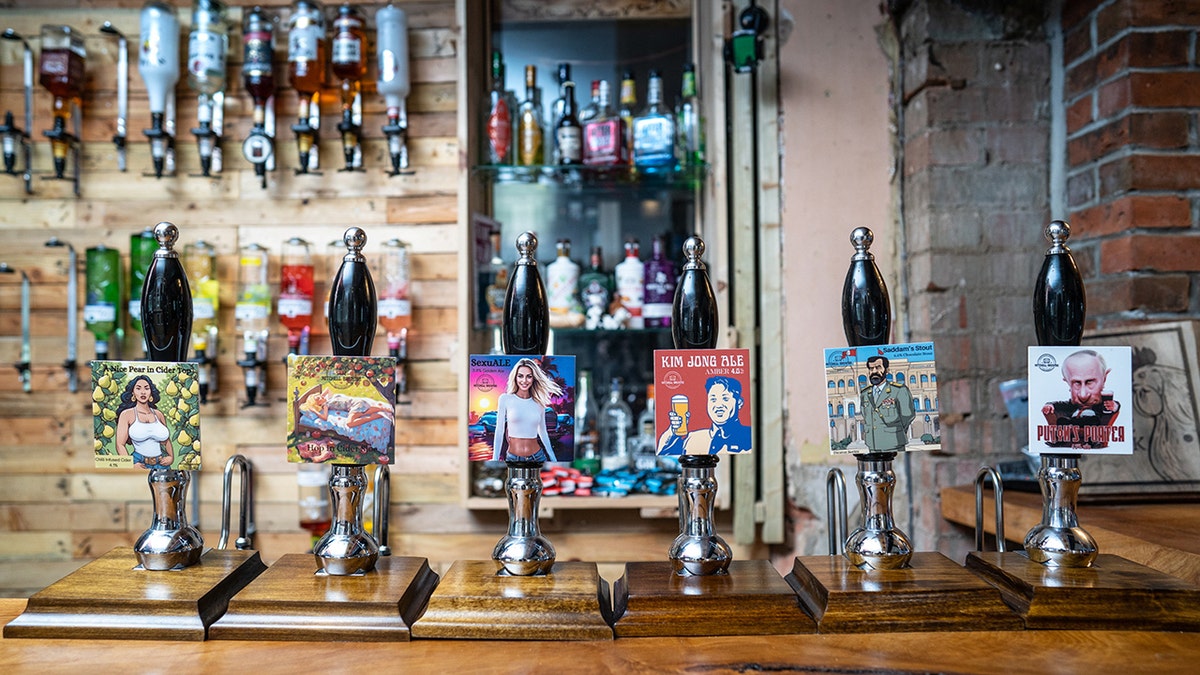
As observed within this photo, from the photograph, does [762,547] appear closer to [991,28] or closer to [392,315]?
[392,315]

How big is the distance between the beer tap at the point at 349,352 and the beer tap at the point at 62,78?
75.6 inches

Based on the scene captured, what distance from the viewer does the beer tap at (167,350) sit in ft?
3.17

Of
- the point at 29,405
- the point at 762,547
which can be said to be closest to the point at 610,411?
the point at 762,547

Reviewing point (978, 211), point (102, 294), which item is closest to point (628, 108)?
point (978, 211)

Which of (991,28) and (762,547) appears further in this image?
(762,547)

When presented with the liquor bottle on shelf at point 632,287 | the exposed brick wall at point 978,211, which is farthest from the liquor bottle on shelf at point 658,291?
the exposed brick wall at point 978,211

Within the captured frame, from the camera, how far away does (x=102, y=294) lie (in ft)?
7.86

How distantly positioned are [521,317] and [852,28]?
1.68 m

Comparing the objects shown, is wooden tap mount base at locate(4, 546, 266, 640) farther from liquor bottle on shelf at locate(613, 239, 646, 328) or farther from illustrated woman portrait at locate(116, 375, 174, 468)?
liquor bottle on shelf at locate(613, 239, 646, 328)

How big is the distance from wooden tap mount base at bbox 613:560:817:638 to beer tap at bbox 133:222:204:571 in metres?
0.51

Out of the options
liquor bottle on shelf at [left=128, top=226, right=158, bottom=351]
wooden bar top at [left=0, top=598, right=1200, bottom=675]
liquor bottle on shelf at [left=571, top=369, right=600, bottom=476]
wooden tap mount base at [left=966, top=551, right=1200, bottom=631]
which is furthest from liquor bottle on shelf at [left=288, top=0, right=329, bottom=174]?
wooden tap mount base at [left=966, top=551, right=1200, bottom=631]

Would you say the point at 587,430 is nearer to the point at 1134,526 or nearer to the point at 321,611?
the point at 1134,526

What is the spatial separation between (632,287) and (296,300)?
919 millimetres

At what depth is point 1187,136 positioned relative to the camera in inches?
66.8
